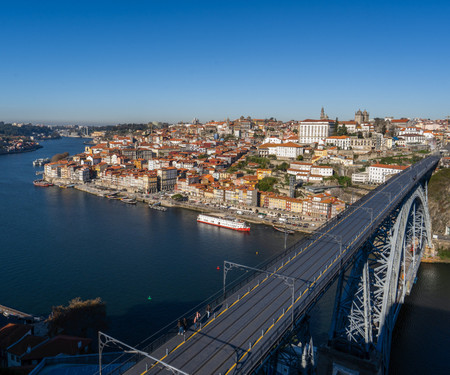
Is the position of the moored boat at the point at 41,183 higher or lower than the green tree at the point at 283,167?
lower

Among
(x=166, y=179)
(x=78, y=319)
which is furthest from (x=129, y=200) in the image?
(x=78, y=319)

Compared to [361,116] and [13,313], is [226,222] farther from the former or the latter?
[361,116]

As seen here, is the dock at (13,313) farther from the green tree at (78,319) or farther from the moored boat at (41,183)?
the moored boat at (41,183)

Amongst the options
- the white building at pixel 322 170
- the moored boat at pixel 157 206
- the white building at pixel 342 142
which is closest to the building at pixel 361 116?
the white building at pixel 342 142

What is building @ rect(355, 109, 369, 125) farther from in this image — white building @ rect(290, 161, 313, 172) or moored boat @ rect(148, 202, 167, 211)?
moored boat @ rect(148, 202, 167, 211)

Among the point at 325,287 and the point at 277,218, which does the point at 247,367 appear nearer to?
the point at 325,287

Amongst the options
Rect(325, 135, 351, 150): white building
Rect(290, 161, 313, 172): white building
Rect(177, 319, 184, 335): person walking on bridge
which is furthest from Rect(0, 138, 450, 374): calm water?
Rect(325, 135, 351, 150): white building
